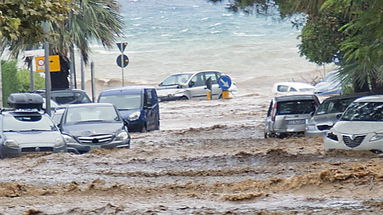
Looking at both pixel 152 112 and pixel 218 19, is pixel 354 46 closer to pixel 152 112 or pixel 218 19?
pixel 152 112

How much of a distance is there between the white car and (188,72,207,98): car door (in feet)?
91.3

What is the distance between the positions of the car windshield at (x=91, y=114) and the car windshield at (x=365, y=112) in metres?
7.12

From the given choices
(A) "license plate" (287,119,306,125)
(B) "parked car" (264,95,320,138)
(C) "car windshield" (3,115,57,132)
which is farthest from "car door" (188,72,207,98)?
(C) "car windshield" (3,115,57,132)

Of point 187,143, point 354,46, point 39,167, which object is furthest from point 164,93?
point 354,46

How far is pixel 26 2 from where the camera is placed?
16453 mm

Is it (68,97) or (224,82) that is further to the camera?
(224,82)

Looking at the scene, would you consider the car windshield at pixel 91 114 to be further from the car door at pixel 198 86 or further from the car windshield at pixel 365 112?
the car door at pixel 198 86

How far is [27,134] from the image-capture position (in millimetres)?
24953

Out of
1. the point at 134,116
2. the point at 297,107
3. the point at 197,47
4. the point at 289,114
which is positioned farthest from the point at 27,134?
the point at 197,47

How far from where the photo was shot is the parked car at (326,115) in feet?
88.3

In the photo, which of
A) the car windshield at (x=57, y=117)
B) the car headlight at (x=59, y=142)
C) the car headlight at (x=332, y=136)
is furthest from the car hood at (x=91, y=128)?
the car headlight at (x=332, y=136)

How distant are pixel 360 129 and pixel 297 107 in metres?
8.62

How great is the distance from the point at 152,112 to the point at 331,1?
17.6 m

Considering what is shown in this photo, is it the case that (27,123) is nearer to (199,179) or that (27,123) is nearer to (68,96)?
(199,179)
